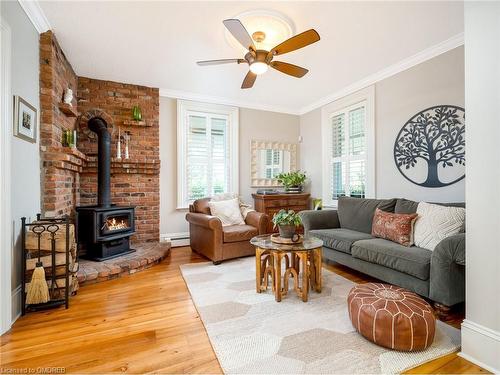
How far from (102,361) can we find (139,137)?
3311mm

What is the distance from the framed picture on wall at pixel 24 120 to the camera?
6.56 ft

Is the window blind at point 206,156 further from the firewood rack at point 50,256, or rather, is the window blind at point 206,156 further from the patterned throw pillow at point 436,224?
the patterned throw pillow at point 436,224

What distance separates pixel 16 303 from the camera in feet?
6.57

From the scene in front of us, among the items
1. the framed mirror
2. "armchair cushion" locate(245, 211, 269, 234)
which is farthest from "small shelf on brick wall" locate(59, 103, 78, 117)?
the framed mirror

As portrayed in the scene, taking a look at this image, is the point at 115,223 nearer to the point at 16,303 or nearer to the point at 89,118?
the point at 16,303

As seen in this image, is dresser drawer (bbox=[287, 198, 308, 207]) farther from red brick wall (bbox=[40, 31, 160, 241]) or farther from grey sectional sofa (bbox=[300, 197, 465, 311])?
red brick wall (bbox=[40, 31, 160, 241])

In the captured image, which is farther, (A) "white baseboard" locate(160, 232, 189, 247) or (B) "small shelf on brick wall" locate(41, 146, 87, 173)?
(A) "white baseboard" locate(160, 232, 189, 247)

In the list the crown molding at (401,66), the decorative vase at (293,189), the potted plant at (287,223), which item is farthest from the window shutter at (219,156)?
the potted plant at (287,223)

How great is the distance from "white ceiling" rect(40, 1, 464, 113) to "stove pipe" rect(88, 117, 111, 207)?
0.85 m

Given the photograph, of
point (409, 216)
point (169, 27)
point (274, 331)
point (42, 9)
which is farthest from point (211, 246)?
point (42, 9)

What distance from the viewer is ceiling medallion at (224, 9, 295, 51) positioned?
2.31m

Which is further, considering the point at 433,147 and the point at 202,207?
the point at 202,207

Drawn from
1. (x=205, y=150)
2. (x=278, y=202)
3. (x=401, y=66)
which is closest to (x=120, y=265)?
(x=205, y=150)

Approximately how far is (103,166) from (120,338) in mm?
2462
